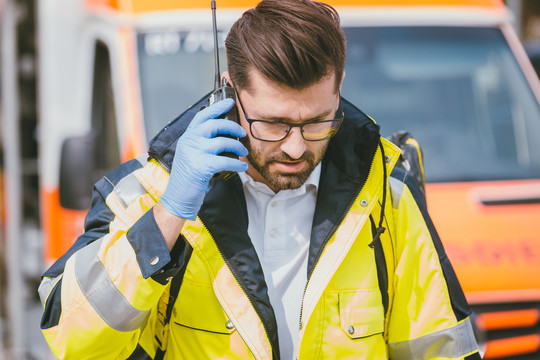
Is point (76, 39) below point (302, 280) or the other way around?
the other way around

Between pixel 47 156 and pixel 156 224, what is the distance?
326cm

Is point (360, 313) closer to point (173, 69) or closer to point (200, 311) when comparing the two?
point (200, 311)

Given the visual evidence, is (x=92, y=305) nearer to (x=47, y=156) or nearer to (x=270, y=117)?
(x=270, y=117)

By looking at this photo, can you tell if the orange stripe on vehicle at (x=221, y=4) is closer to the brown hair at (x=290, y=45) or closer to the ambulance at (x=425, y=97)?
the ambulance at (x=425, y=97)

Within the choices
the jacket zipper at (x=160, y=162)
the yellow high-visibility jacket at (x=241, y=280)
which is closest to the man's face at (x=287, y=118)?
the yellow high-visibility jacket at (x=241, y=280)

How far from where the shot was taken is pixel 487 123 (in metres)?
3.86

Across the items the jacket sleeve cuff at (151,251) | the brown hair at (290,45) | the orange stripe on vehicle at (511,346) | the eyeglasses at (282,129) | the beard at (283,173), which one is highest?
the brown hair at (290,45)

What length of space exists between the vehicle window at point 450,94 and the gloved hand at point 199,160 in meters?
1.80

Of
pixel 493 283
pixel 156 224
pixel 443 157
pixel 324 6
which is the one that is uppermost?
pixel 324 6

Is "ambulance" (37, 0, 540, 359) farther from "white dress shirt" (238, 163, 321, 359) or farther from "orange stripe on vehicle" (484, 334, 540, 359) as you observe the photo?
"white dress shirt" (238, 163, 321, 359)

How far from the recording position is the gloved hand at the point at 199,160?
1.88 metres

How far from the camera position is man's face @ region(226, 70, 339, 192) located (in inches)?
80.4

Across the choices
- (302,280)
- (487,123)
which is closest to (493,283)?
(487,123)

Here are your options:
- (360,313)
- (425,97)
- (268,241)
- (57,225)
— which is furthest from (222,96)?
(57,225)
